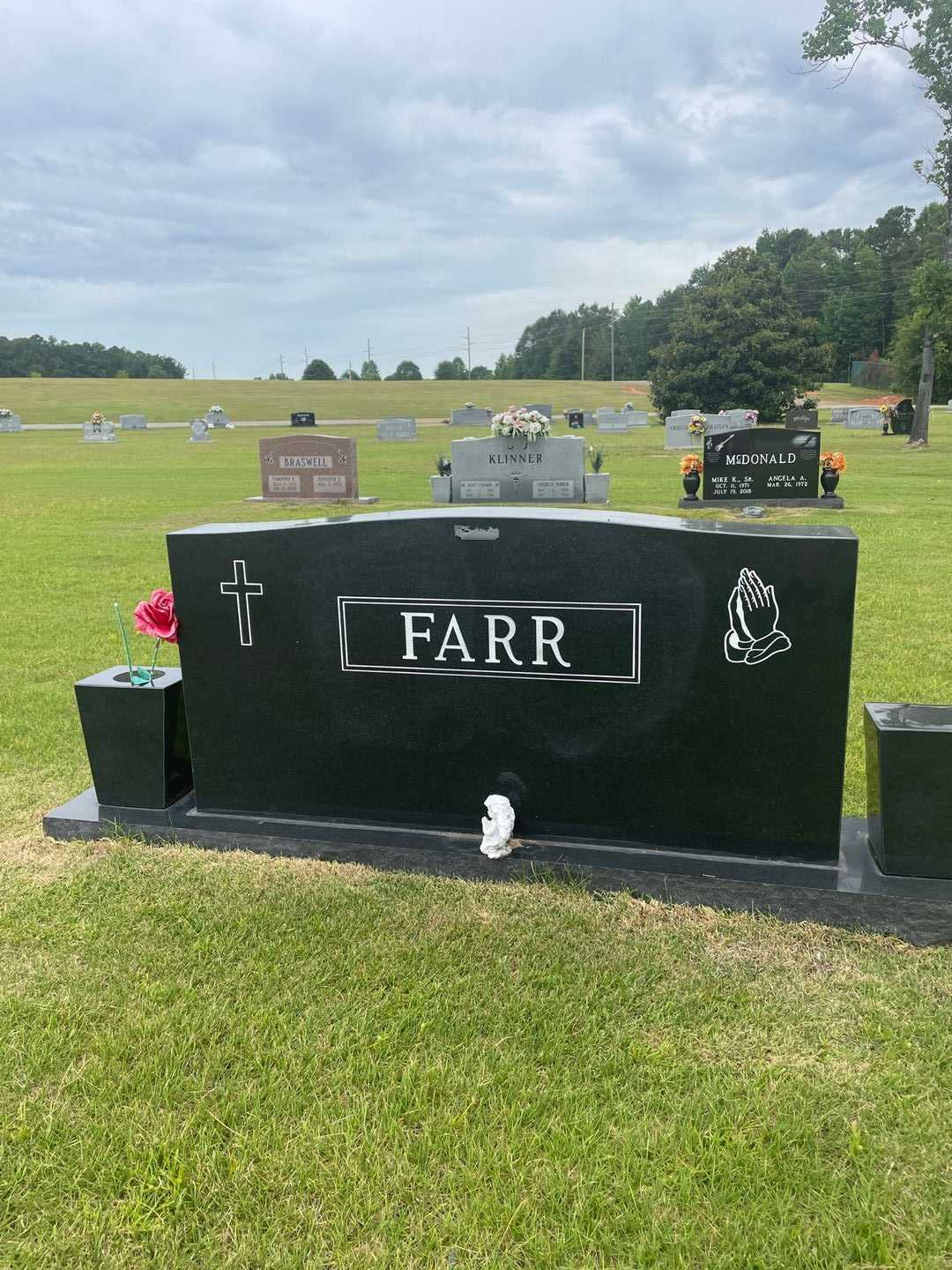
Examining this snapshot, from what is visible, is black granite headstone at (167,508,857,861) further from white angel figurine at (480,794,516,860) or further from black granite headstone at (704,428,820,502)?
black granite headstone at (704,428,820,502)

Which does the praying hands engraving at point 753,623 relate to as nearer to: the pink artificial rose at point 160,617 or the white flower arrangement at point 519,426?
the pink artificial rose at point 160,617

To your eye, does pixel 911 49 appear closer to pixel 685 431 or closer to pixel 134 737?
pixel 685 431

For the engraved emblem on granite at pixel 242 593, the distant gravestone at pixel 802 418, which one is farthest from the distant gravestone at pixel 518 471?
the engraved emblem on granite at pixel 242 593

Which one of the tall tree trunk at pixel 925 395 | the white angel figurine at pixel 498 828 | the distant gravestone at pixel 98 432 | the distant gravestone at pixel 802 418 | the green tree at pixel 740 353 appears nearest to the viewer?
the white angel figurine at pixel 498 828

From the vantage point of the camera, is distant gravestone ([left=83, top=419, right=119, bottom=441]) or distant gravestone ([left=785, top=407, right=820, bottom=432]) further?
distant gravestone ([left=83, top=419, right=119, bottom=441])

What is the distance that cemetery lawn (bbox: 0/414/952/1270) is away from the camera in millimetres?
1973

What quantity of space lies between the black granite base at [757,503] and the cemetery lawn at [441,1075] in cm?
1196

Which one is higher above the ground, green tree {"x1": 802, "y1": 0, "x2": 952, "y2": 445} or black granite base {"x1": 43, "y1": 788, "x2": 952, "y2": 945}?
green tree {"x1": 802, "y1": 0, "x2": 952, "y2": 445}

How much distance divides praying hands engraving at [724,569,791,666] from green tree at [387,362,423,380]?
4000 inches

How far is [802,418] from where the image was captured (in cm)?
2469

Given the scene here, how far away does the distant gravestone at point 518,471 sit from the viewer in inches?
664

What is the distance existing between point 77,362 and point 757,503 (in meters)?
94.4

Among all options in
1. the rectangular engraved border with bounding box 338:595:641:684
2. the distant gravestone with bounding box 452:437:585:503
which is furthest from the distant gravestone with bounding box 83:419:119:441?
the rectangular engraved border with bounding box 338:595:641:684

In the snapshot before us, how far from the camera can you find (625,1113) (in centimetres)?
228
